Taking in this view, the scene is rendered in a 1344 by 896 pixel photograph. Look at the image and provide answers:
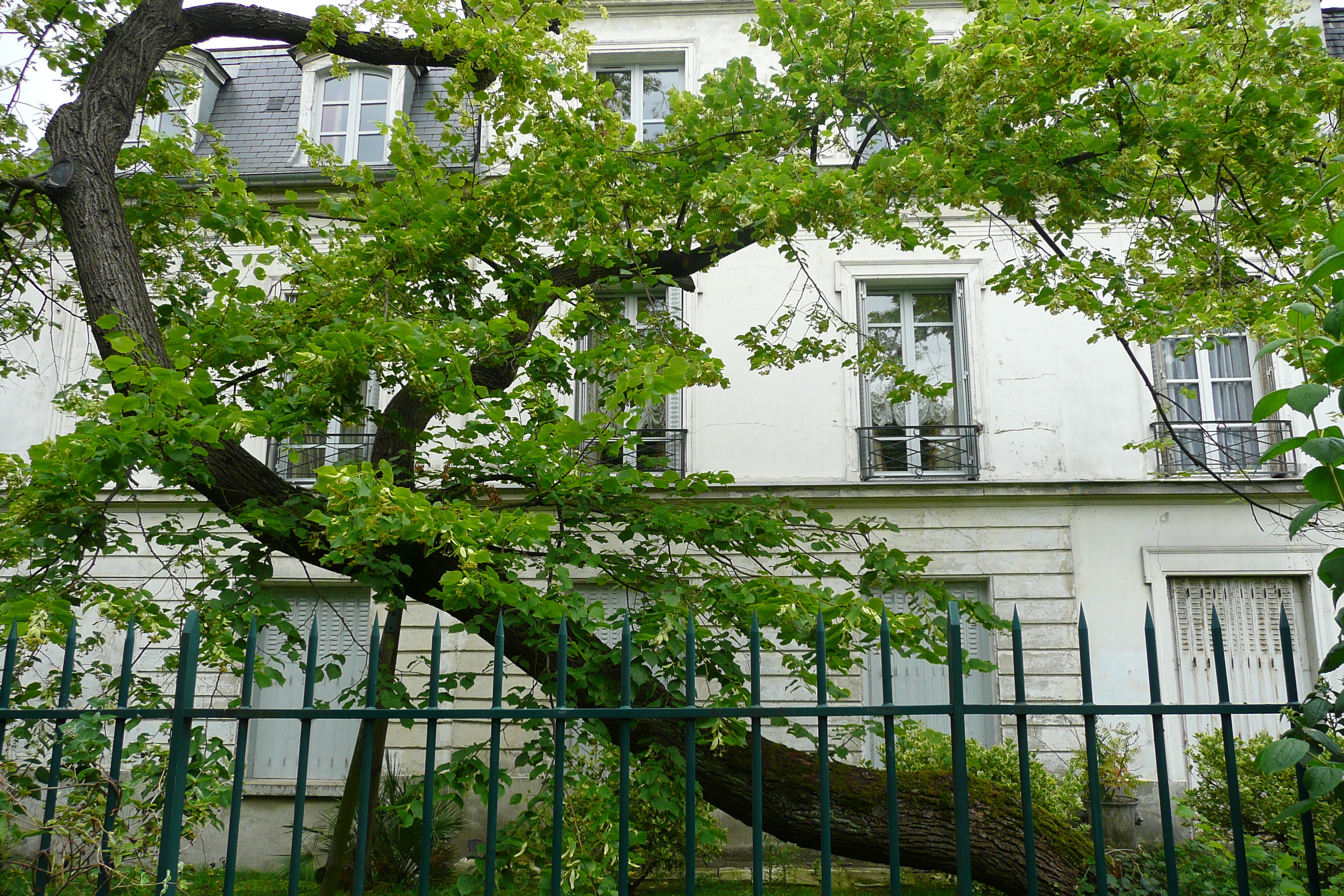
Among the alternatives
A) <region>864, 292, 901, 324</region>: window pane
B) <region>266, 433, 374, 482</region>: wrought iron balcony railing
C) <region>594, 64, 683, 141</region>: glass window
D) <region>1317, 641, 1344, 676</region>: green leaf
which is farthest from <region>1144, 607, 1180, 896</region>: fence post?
<region>594, 64, 683, 141</region>: glass window

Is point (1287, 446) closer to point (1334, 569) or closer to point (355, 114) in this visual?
point (1334, 569)

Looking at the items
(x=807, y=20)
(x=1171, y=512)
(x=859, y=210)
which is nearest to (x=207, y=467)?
(x=859, y=210)

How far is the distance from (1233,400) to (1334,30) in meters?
4.48

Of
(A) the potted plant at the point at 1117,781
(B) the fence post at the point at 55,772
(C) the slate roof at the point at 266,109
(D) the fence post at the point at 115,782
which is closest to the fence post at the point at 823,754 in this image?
(D) the fence post at the point at 115,782

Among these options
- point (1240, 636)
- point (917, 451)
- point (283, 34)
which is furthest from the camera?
point (917, 451)

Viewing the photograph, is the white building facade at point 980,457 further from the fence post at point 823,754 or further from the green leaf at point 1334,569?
the green leaf at point 1334,569

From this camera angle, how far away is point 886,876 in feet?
27.5

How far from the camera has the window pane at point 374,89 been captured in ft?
37.8

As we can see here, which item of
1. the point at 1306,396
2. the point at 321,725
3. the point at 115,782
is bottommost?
the point at 321,725

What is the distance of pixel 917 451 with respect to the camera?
1034 cm

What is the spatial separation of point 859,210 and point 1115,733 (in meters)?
6.40

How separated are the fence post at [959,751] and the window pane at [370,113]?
35.3 feet

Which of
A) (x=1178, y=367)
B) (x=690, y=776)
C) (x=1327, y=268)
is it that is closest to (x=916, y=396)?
(x=1178, y=367)

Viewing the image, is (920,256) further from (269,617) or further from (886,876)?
(269,617)
